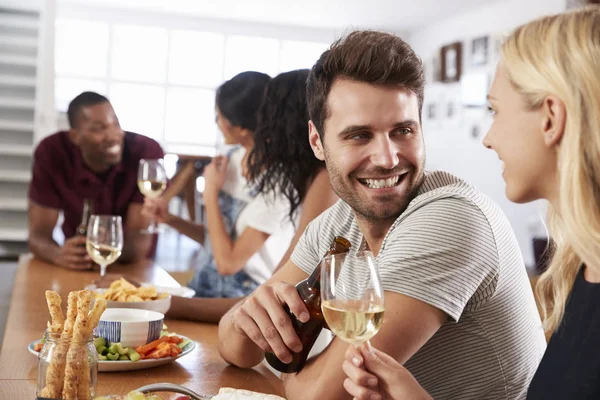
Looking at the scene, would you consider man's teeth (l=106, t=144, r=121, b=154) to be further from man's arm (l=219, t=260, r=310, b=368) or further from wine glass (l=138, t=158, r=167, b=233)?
man's arm (l=219, t=260, r=310, b=368)

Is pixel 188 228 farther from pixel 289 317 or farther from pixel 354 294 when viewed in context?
pixel 354 294

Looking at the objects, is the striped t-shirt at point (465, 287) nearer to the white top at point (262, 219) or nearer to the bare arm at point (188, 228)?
the white top at point (262, 219)

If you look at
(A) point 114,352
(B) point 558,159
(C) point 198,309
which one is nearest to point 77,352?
(A) point 114,352

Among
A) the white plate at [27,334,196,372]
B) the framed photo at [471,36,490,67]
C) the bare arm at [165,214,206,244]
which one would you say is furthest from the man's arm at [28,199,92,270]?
the framed photo at [471,36,490,67]

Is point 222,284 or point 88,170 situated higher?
point 88,170

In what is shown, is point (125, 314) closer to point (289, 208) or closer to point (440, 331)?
point (440, 331)

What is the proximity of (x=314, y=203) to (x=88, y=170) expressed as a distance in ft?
5.23

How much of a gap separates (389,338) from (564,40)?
20.9 inches

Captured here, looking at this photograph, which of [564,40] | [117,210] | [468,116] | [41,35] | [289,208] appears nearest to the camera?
[564,40]

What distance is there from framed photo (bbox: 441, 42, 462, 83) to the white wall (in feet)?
0.32

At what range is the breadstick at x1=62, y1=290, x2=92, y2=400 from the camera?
43.1 inches

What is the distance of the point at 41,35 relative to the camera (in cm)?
679

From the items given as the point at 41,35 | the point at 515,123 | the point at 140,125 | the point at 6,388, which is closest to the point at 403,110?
the point at 515,123

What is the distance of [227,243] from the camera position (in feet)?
8.91
